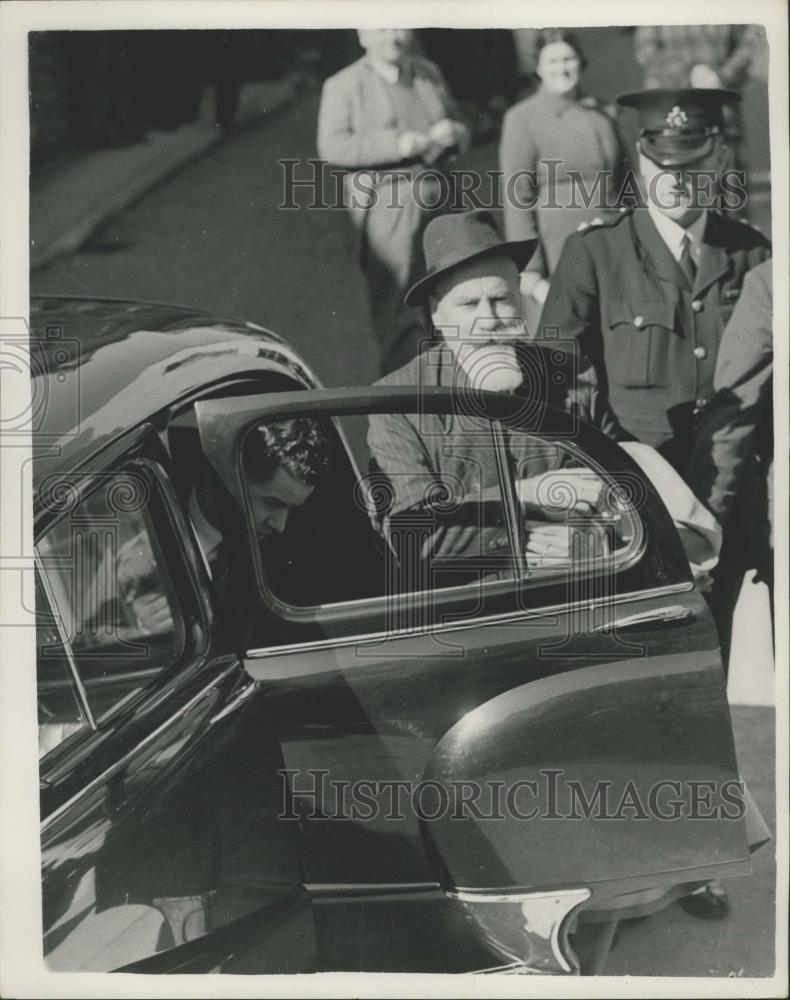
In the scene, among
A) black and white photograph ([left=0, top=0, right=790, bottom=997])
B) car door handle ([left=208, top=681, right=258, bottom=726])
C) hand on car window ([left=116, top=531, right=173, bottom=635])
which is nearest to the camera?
car door handle ([left=208, top=681, right=258, bottom=726])

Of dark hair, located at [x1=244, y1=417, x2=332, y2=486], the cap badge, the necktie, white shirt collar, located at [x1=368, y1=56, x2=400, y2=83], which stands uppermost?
white shirt collar, located at [x1=368, y1=56, x2=400, y2=83]

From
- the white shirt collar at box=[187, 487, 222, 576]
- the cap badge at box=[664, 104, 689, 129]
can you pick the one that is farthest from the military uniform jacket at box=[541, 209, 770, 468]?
the white shirt collar at box=[187, 487, 222, 576]

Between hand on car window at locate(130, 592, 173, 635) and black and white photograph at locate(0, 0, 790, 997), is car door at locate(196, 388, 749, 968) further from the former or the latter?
hand on car window at locate(130, 592, 173, 635)

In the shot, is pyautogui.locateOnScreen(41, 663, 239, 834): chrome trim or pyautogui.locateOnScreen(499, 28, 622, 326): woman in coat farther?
pyautogui.locateOnScreen(499, 28, 622, 326): woman in coat

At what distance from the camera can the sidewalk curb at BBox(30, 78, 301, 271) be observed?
2865 millimetres

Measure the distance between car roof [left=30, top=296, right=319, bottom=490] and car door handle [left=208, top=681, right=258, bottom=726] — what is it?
0.66 m

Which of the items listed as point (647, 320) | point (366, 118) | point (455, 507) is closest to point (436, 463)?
point (455, 507)

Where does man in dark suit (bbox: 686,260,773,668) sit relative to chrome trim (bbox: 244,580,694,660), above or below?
above

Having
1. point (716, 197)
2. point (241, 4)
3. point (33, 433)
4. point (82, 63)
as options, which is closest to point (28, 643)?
point (33, 433)

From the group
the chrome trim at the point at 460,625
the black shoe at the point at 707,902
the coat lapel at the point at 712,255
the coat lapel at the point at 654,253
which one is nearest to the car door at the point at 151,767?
the chrome trim at the point at 460,625

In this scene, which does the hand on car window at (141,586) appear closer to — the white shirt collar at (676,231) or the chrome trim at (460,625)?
the chrome trim at (460,625)

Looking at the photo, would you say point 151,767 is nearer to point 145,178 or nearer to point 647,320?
point 145,178

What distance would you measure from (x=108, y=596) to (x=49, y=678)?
0.29 meters

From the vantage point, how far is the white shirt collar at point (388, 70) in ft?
9.40
